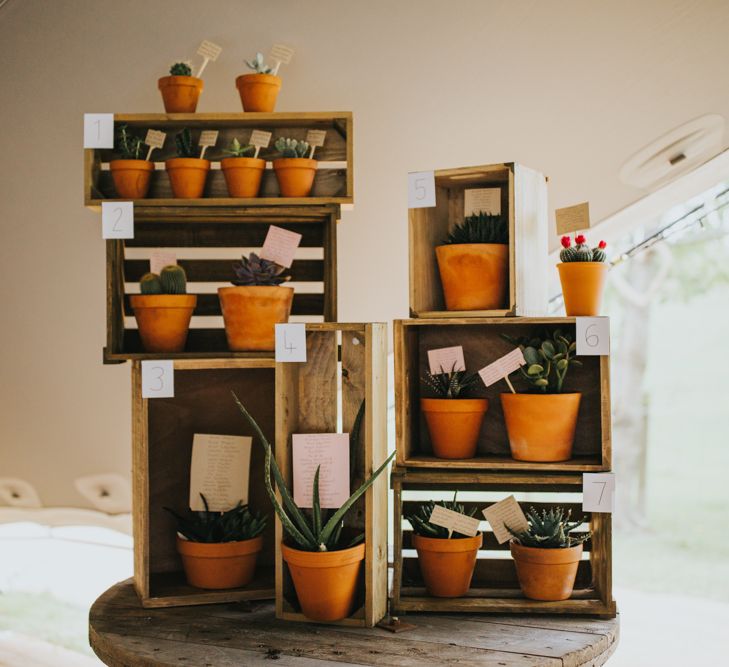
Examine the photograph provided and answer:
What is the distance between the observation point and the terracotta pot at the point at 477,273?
1.99m

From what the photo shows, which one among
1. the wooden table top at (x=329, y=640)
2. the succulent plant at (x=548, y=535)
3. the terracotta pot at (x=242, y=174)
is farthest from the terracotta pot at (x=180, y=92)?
the succulent plant at (x=548, y=535)

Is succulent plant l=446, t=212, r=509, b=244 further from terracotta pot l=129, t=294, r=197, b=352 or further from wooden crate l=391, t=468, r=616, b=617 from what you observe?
terracotta pot l=129, t=294, r=197, b=352

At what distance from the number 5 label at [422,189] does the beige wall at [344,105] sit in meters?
1.01

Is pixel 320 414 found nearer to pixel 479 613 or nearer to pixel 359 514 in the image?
pixel 359 514

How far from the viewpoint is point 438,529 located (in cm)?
198

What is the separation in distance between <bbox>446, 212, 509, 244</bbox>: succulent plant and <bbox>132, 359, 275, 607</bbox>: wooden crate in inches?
22.5

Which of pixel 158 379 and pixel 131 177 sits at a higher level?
pixel 131 177

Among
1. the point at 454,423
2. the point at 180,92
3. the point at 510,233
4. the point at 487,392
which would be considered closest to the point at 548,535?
the point at 454,423

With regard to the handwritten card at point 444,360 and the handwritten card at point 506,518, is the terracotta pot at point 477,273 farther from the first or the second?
the handwritten card at point 506,518

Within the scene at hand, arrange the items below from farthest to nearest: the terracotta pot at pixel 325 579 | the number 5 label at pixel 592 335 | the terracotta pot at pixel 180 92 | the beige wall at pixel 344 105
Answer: the beige wall at pixel 344 105 < the terracotta pot at pixel 180 92 < the number 5 label at pixel 592 335 < the terracotta pot at pixel 325 579

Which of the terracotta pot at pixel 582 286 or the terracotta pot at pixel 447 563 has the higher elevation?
the terracotta pot at pixel 582 286

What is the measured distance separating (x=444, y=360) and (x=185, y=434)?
2.42ft

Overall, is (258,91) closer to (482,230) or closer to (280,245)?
(280,245)

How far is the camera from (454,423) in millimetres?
1984
